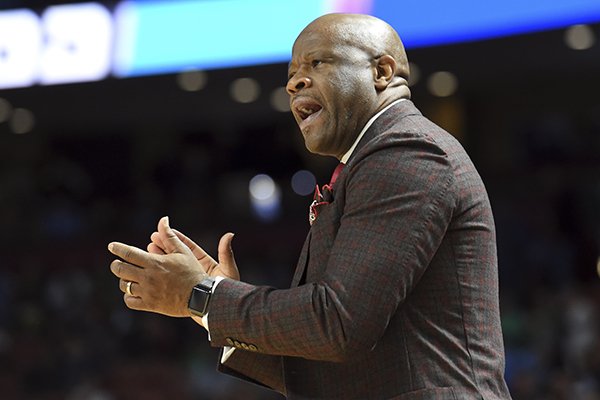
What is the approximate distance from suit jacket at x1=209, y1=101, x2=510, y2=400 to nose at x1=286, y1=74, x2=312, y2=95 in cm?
16

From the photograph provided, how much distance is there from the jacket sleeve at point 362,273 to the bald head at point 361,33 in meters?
0.22

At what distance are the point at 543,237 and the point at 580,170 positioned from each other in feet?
2.63

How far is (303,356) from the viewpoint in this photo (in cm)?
Result: 169

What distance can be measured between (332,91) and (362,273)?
37 cm

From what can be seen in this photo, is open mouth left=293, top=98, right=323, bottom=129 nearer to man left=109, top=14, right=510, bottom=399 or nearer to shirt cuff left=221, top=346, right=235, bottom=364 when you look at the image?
man left=109, top=14, right=510, bottom=399

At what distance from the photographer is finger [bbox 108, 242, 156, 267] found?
173 centimetres

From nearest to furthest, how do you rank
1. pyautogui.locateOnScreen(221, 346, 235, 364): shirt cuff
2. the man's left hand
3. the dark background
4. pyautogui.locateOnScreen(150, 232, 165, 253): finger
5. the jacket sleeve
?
the jacket sleeve → the man's left hand → pyautogui.locateOnScreen(150, 232, 165, 253): finger → pyautogui.locateOnScreen(221, 346, 235, 364): shirt cuff → the dark background

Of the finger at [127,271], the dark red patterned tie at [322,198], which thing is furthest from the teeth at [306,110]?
the finger at [127,271]

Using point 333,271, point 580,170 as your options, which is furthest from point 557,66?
point 333,271

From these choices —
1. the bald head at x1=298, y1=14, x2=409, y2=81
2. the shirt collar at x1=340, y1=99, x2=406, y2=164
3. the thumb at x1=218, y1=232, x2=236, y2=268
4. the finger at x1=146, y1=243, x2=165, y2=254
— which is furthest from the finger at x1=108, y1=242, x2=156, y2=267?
the bald head at x1=298, y1=14, x2=409, y2=81

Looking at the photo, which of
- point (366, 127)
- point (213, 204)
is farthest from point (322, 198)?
point (213, 204)

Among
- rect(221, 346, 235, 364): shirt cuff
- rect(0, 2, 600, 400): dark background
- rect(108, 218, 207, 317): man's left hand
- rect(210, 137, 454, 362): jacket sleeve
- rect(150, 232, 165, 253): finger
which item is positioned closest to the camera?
rect(210, 137, 454, 362): jacket sleeve

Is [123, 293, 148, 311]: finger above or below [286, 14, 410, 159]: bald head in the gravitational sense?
below

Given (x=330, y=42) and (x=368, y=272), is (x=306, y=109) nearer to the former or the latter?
(x=330, y=42)
